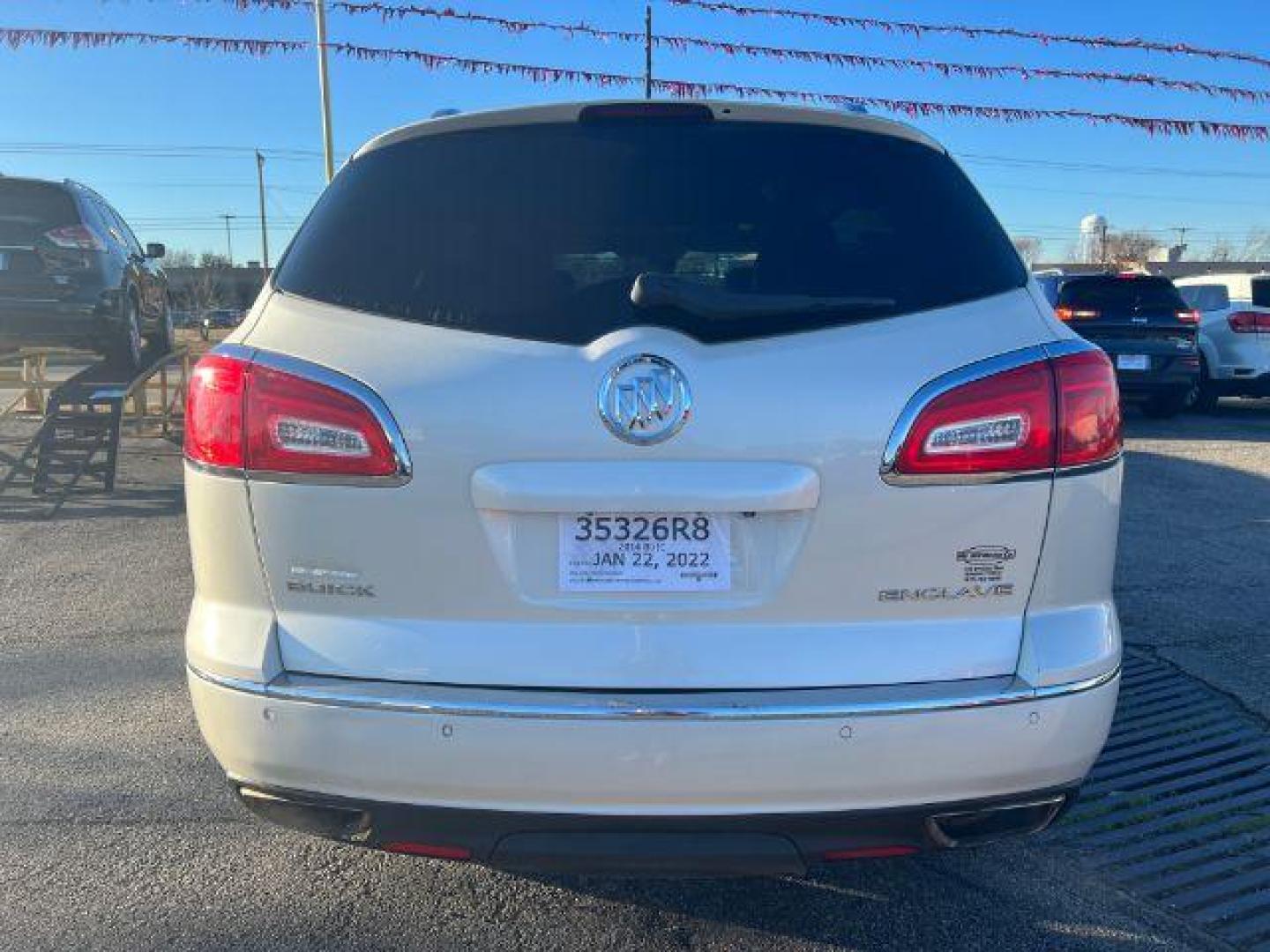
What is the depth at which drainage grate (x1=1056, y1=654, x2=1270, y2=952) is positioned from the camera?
9.39 feet

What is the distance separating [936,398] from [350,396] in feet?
3.76

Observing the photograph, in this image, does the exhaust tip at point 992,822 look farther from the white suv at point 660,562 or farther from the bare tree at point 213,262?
the bare tree at point 213,262

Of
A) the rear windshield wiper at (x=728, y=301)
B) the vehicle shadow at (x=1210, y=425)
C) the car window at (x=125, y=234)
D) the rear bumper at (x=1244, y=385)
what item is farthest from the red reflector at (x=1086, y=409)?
the rear bumper at (x=1244, y=385)

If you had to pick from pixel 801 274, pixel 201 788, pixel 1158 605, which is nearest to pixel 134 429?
pixel 201 788

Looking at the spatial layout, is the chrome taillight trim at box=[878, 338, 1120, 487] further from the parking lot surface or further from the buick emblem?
the parking lot surface

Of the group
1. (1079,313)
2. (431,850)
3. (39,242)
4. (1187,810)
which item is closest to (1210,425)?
(1079,313)

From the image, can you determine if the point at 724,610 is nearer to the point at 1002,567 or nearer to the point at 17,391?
the point at 1002,567

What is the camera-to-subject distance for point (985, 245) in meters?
2.32

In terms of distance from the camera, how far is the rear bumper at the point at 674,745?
2.02 m

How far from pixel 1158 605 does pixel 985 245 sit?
12.2 ft

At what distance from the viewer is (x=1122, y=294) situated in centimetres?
1244

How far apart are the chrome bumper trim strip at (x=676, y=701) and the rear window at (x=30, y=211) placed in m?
8.41

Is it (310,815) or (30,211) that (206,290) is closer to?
(30,211)

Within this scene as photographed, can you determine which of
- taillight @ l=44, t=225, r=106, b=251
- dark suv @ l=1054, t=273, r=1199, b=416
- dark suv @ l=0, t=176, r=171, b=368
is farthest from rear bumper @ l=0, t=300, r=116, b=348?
dark suv @ l=1054, t=273, r=1199, b=416
